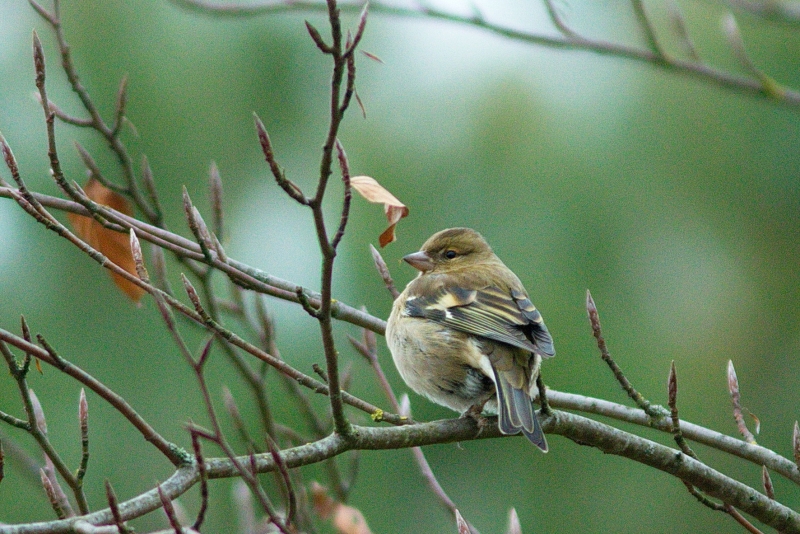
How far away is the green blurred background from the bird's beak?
2.40 meters

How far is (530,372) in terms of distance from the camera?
11.7 feet

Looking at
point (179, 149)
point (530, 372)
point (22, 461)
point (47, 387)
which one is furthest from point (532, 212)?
point (22, 461)

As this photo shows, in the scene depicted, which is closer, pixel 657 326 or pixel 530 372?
pixel 530 372

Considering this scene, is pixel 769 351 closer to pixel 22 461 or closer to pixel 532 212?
pixel 532 212

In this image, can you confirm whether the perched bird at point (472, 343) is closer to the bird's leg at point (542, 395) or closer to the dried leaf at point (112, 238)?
the bird's leg at point (542, 395)

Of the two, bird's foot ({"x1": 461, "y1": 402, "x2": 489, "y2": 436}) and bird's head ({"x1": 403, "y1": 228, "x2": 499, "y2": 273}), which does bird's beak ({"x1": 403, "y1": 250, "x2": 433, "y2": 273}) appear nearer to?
bird's head ({"x1": 403, "y1": 228, "x2": 499, "y2": 273})

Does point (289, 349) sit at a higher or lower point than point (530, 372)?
lower

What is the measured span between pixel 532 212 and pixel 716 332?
2520mm

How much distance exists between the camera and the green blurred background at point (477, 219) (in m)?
8.27

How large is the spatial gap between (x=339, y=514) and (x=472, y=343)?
1.04 metres

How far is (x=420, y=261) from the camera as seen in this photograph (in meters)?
4.86

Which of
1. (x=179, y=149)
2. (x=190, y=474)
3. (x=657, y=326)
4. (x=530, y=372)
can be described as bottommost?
(x=657, y=326)

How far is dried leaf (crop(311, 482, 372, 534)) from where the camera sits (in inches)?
118

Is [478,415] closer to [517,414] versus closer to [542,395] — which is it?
[517,414]
